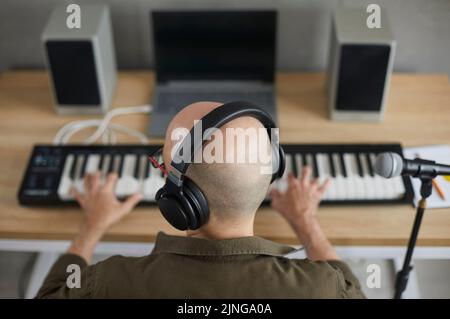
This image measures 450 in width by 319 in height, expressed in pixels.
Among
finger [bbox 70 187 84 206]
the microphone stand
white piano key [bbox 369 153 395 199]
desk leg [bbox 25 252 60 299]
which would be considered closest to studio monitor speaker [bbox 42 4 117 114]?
finger [bbox 70 187 84 206]

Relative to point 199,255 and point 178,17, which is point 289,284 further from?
point 178,17

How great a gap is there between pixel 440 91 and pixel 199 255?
3.89ft

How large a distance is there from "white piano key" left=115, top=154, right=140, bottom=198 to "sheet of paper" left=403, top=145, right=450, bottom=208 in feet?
2.57

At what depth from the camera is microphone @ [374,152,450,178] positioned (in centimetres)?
103

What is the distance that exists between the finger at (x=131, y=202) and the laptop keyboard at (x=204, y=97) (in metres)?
0.39

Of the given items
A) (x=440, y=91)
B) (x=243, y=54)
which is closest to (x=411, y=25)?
(x=440, y=91)

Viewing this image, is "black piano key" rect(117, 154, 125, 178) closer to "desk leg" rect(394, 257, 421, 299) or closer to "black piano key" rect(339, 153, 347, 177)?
"black piano key" rect(339, 153, 347, 177)

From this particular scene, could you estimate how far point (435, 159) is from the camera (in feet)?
5.26

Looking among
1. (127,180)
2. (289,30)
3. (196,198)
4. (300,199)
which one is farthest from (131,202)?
(289,30)

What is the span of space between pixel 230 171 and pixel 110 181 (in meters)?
0.67

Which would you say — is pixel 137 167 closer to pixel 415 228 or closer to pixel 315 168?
pixel 315 168

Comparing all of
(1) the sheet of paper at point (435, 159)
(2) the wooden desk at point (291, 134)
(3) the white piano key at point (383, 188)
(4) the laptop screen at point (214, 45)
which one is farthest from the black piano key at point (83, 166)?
(1) the sheet of paper at point (435, 159)

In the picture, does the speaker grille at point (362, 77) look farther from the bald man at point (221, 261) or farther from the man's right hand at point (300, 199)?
the bald man at point (221, 261)
